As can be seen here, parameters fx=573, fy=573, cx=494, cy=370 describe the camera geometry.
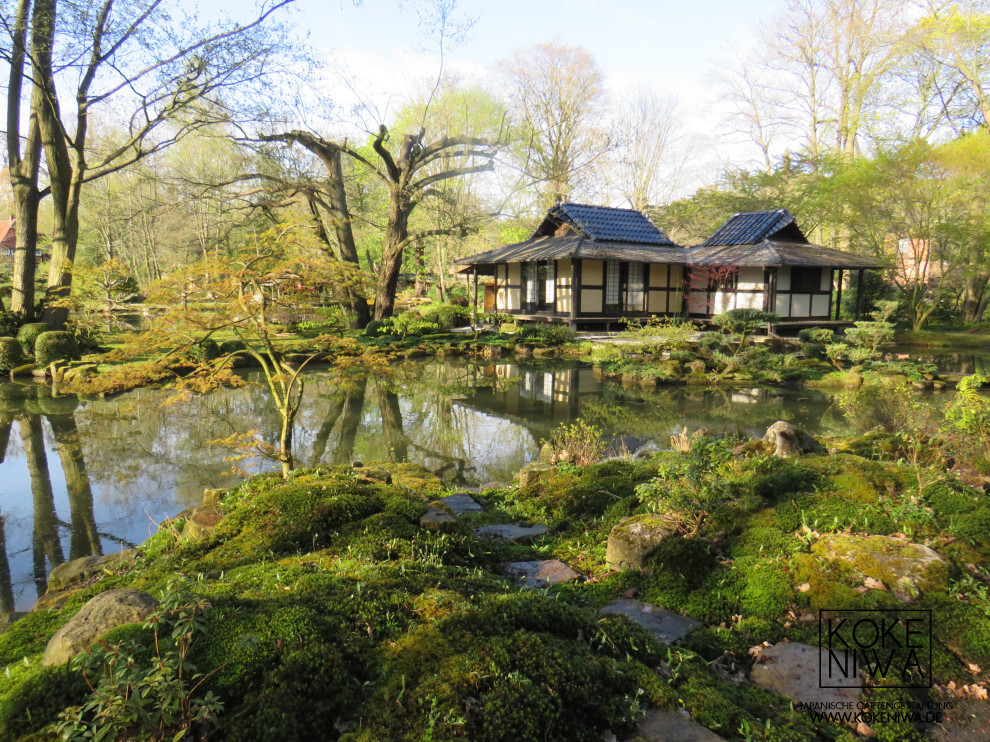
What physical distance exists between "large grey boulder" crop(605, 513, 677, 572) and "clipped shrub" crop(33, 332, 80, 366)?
47.0ft

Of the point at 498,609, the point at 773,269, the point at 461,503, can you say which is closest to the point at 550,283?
the point at 773,269

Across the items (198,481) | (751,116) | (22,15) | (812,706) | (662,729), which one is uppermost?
(751,116)

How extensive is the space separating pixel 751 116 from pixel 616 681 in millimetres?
34414

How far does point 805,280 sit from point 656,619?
19773mm

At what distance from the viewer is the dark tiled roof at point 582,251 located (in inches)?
742

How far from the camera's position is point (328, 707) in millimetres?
1838

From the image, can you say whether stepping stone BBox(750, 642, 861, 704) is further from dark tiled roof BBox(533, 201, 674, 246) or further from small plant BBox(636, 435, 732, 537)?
dark tiled roof BBox(533, 201, 674, 246)

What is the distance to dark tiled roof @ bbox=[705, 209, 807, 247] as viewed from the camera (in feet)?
63.9

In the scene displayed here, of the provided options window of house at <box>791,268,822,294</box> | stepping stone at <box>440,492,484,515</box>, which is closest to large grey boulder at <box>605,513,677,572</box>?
stepping stone at <box>440,492,484,515</box>

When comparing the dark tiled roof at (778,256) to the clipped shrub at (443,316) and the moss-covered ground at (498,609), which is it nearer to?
the clipped shrub at (443,316)

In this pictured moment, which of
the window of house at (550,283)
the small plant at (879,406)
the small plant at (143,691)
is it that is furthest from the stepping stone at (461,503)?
the window of house at (550,283)

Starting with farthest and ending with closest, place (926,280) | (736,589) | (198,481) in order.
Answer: (926,280) → (198,481) → (736,589)

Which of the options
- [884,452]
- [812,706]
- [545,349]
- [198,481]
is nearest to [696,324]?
[545,349]

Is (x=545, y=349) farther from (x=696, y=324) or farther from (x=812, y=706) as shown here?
(x=812, y=706)
